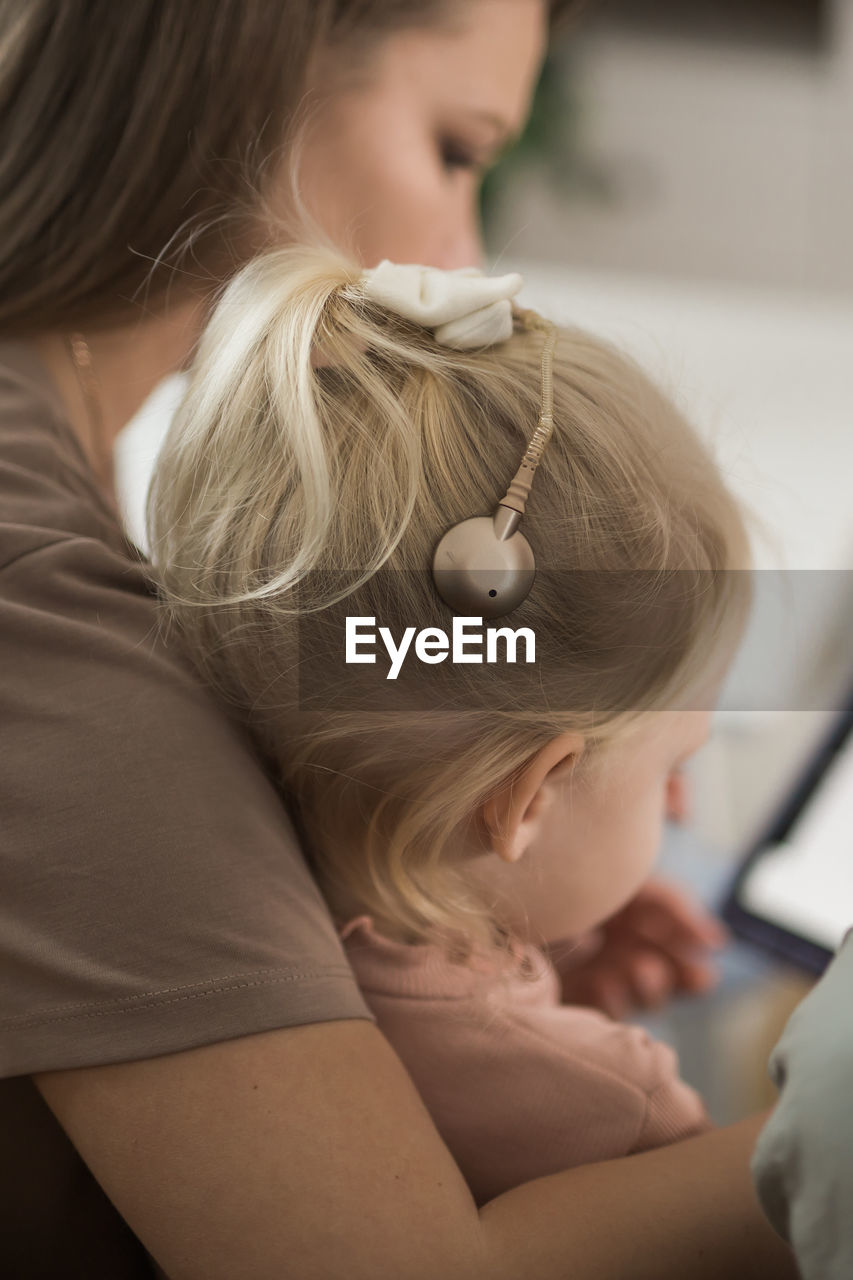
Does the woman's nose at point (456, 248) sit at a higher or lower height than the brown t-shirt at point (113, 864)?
higher

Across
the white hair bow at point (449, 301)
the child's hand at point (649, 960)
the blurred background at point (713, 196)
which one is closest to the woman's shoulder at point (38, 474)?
the white hair bow at point (449, 301)

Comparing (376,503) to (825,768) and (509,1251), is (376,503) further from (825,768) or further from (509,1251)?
(825,768)

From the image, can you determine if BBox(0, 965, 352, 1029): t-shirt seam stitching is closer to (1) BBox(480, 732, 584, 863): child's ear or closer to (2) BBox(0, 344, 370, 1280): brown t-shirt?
(2) BBox(0, 344, 370, 1280): brown t-shirt

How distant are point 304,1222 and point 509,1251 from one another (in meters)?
0.10

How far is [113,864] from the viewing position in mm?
471

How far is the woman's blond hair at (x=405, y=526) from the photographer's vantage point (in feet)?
1.62

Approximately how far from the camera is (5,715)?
0.48 metres

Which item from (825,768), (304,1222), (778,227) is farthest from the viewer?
(778,227)

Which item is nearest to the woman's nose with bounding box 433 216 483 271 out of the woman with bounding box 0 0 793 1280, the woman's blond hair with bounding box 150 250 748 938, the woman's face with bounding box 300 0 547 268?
the woman's face with bounding box 300 0 547 268

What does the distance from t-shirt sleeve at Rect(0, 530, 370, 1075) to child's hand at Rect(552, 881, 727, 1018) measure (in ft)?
1.31

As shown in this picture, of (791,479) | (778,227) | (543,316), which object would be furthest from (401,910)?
(778,227)

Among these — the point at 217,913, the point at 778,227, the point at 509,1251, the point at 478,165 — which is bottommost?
the point at 509,1251

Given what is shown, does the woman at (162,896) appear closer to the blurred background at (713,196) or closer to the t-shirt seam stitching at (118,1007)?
the t-shirt seam stitching at (118,1007)

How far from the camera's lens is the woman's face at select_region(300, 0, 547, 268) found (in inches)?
28.4
